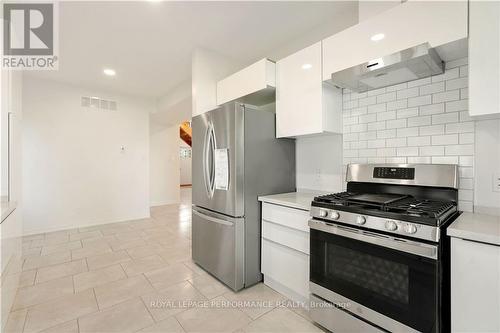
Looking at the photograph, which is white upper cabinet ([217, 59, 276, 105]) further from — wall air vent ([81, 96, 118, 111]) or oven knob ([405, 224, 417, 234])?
wall air vent ([81, 96, 118, 111])

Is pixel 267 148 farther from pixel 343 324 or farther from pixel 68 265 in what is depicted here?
pixel 68 265

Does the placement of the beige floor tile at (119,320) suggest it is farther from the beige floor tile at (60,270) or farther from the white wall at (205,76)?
the white wall at (205,76)

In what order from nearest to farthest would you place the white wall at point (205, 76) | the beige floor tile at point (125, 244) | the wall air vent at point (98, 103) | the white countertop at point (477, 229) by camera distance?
1. the white countertop at point (477, 229)
2. the white wall at point (205, 76)
3. the beige floor tile at point (125, 244)
4. the wall air vent at point (98, 103)

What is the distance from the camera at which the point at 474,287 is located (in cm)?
115

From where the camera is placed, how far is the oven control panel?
1.79 metres

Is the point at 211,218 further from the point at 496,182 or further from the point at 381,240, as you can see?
the point at 496,182

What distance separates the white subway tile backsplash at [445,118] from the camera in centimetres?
165

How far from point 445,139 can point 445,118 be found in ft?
0.50

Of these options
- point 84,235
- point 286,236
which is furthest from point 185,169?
point 286,236

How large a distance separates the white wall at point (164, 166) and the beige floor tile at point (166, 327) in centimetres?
537

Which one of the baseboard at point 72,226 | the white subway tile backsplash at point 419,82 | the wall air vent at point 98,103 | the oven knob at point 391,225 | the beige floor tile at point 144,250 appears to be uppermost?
the wall air vent at point 98,103

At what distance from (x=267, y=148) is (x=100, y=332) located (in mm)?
2018

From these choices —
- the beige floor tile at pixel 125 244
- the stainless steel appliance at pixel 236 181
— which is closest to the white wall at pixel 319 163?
the stainless steel appliance at pixel 236 181

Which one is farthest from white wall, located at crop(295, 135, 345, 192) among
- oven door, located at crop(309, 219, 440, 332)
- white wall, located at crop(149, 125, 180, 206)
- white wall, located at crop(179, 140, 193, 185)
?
white wall, located at crop(179, 140, 193, 185)
